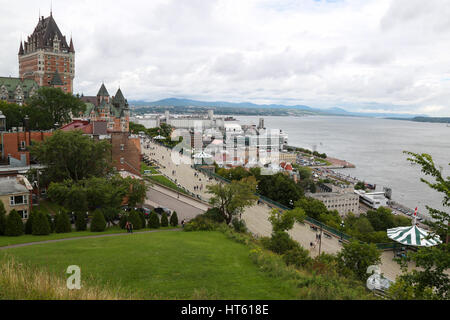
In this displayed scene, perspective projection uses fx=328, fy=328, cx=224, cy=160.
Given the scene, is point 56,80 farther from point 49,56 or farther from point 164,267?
point 164,267

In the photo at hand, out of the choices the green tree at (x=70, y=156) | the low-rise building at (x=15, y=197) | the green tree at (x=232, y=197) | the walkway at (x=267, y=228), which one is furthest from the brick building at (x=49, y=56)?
the green tree at (x=232, y=197)

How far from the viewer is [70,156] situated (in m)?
25.1

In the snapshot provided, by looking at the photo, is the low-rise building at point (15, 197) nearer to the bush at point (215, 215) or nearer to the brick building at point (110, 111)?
the bush at point (215, 215)

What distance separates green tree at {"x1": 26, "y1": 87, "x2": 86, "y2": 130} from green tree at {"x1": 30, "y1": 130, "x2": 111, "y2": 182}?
20.2m

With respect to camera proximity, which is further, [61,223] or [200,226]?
[200,226]

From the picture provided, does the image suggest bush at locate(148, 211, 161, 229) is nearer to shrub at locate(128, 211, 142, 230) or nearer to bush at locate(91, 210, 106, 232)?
shrub at locate(128, 211, 142, 230)

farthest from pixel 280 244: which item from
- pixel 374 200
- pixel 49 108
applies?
pixel 374 200

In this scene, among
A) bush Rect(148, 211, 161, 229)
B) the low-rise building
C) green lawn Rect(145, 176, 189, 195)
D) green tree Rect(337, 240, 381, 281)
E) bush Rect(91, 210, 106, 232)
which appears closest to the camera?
green tree Rect(337, 240, 381, 281)

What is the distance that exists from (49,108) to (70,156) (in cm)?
2592

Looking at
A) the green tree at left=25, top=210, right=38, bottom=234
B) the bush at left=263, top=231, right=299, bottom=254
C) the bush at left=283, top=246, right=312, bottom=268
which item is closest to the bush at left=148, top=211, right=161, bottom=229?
the green tree at left=25, top=210, right=38, bottom=234

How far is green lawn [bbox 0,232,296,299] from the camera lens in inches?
340

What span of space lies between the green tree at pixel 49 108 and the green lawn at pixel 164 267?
34.2 m

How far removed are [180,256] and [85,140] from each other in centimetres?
1666
